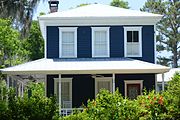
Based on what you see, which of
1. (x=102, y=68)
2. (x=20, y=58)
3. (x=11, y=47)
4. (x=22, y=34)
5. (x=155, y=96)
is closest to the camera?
(x=155, y=96)

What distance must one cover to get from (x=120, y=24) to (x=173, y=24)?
109 feet

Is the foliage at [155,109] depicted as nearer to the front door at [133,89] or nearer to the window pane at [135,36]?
the front door at [133,89]

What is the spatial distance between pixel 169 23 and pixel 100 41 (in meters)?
33.6

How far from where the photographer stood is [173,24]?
190 ft

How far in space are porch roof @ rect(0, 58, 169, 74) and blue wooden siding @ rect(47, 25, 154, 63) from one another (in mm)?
1131

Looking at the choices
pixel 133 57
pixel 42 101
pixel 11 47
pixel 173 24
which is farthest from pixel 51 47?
pixel 173 24

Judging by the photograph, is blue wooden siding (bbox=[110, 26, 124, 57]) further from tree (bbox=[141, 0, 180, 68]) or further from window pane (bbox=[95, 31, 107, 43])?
tree (bbox=[141, 0, 180, 68])

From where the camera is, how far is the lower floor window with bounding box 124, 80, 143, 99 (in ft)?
83.7

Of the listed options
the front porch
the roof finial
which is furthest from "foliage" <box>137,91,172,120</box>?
the roof finial

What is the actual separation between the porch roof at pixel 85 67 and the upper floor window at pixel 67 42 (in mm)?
1125

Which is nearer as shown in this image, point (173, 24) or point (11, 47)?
point (11, 47)

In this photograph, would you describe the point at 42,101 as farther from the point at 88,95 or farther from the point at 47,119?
the point at 88,95

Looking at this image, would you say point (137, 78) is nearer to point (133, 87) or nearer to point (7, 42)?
point (133, 87)

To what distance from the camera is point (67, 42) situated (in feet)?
85.0
